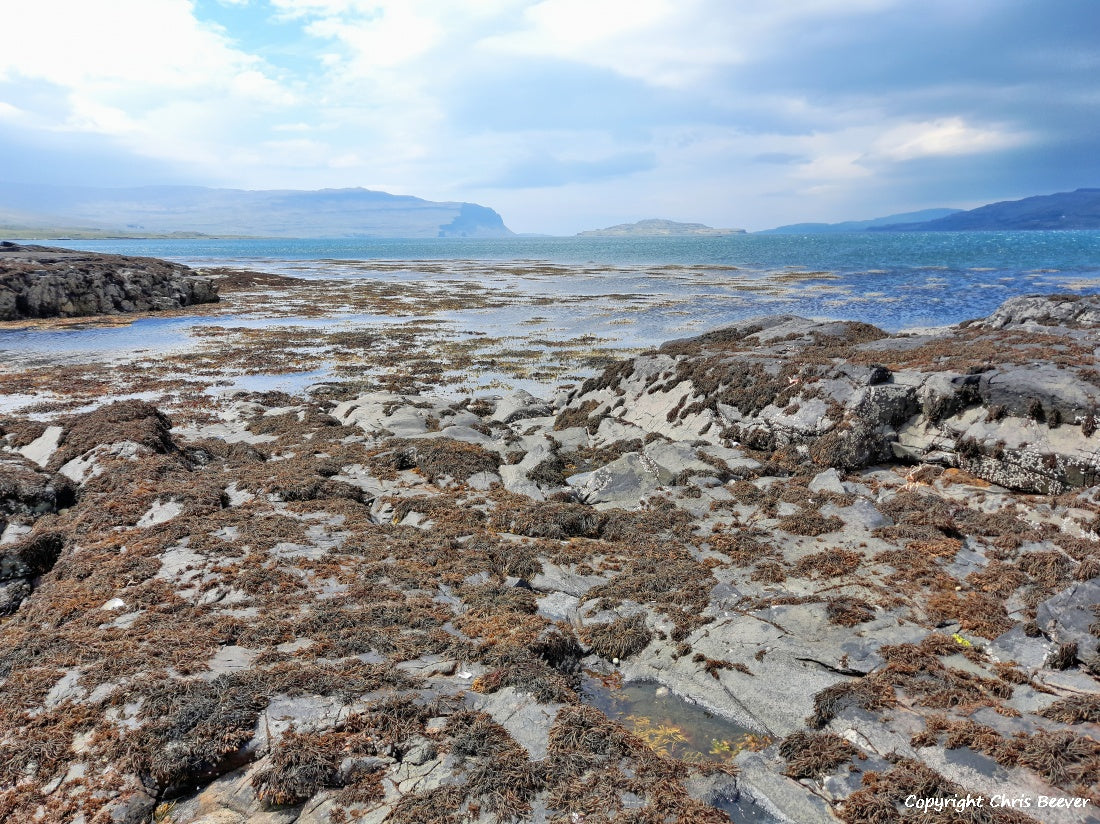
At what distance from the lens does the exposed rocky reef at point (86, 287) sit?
44.4 metres

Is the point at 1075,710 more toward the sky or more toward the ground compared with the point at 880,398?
more toward the ground

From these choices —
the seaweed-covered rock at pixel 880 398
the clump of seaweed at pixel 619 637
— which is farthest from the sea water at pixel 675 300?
the clump of seaweed at pixel 619 637

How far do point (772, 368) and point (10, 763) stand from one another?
56.1ft

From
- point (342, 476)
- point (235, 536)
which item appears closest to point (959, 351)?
point (342, 476)

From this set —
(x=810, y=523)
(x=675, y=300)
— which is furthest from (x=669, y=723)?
(x=675, y=300)

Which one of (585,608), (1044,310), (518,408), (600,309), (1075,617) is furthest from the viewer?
(600,309)

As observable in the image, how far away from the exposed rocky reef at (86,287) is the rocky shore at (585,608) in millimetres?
36398

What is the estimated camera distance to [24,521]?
36.4 ft

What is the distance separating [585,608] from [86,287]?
54444 mm

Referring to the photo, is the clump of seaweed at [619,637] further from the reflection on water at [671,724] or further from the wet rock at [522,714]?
Result: the wet rock at [522,714]

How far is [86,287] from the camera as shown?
46.7 metres

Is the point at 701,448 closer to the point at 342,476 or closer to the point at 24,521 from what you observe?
the point at 342,476

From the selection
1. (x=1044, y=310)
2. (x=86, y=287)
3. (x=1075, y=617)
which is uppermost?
(x=86, y=287)

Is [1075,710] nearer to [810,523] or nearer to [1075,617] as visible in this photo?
[1075,617]
